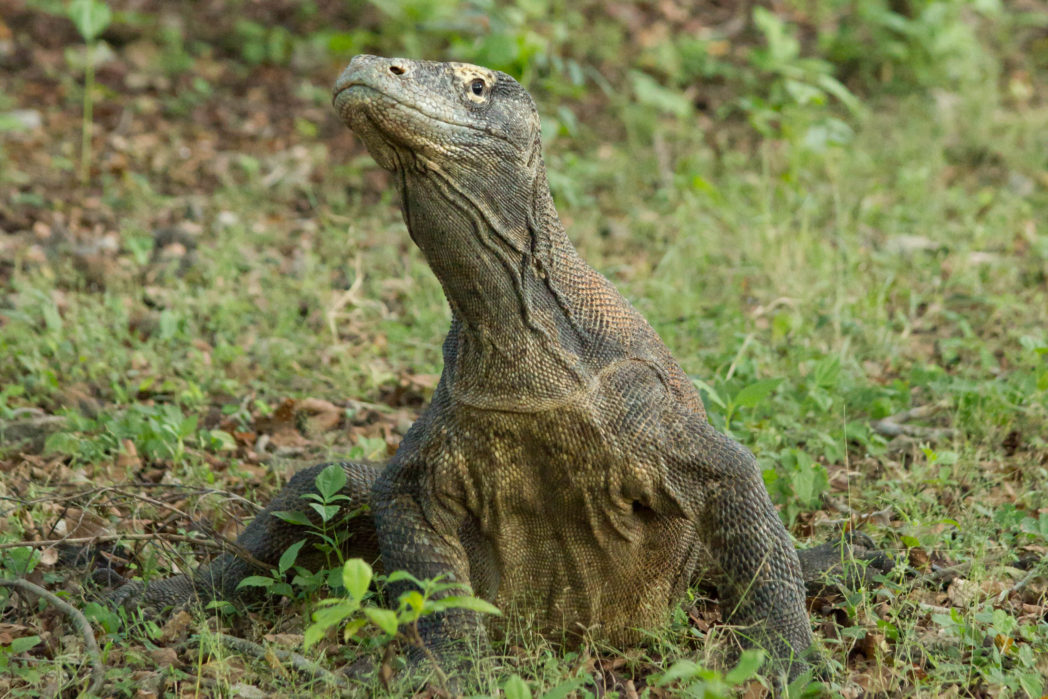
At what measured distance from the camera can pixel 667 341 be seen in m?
6.33

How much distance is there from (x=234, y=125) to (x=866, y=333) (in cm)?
616

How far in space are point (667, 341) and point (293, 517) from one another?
274 centimetres

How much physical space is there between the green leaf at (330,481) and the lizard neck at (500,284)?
0.71 m

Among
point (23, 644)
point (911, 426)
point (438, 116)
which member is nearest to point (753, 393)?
point (911, 426)

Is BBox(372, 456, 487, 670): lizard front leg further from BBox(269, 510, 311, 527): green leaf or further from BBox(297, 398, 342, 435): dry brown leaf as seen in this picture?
BBox(297, 398, 342, 435): dry brown leaf

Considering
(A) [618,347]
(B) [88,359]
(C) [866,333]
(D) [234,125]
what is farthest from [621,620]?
(D) [234,125]

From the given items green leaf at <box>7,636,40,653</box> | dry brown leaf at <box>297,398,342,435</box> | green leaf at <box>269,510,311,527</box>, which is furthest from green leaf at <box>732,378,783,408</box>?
green leaf at <box>7,636,40,653</box>

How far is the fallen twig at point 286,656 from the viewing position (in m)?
3.62

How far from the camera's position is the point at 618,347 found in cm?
364

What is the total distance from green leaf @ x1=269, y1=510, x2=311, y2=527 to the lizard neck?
91 centimetres

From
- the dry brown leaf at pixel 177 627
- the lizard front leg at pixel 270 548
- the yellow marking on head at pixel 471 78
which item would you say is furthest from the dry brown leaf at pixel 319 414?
the yellow marking on head at pixel 471 78

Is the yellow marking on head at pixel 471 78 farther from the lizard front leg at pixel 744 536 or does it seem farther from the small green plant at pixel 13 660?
the small green plant at pixel 13 660

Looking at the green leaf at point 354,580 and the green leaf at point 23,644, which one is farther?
the green leaf at point 23,644

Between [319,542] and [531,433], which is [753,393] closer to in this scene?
[531,433]
